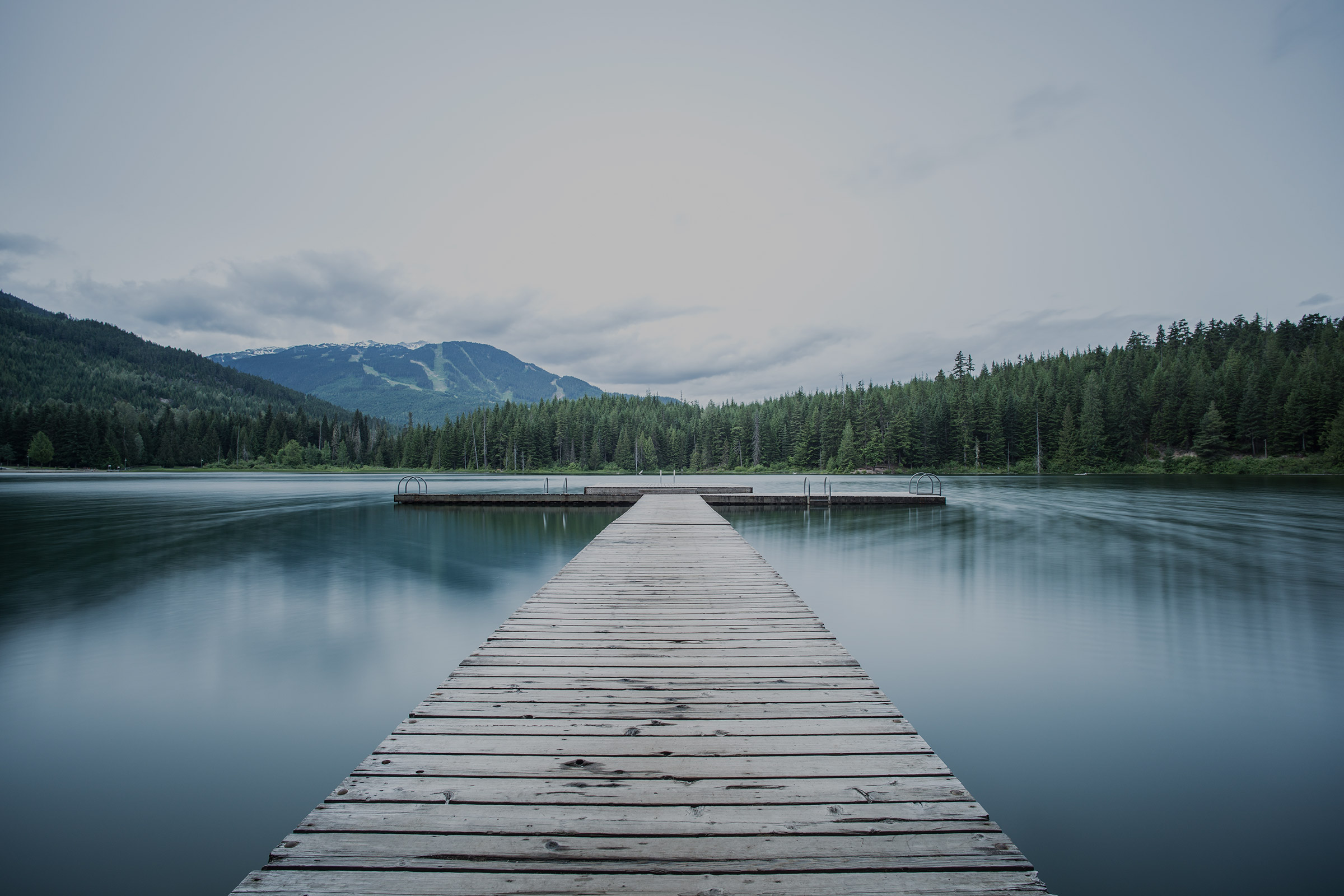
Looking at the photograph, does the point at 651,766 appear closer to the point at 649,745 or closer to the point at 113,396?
the point at 649,745

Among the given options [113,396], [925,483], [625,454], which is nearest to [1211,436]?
[925,483]

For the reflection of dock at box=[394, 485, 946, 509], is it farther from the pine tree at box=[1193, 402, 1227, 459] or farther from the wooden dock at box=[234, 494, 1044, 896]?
the pine tree at box=[1193, 402, 1227, 459]

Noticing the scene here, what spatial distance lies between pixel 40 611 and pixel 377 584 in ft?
14.0

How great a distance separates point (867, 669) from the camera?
21.4 ft

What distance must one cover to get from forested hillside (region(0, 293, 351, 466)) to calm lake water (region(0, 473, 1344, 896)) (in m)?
83.2

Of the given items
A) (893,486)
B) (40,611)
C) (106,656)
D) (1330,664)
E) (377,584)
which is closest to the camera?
(1330,664)

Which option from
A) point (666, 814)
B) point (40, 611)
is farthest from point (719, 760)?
point (40, 611)

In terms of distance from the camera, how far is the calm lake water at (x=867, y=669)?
142 inches

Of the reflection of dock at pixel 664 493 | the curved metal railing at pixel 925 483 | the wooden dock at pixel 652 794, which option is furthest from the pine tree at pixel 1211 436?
the wooden dock at pixel 652 794

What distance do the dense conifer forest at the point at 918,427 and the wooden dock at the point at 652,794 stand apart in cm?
6773

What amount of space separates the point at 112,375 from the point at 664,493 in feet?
467

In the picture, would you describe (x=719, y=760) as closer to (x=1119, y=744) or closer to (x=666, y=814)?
(x=666, y=814)

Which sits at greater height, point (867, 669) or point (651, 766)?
point (651, 766)

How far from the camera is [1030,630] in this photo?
25.8ft
